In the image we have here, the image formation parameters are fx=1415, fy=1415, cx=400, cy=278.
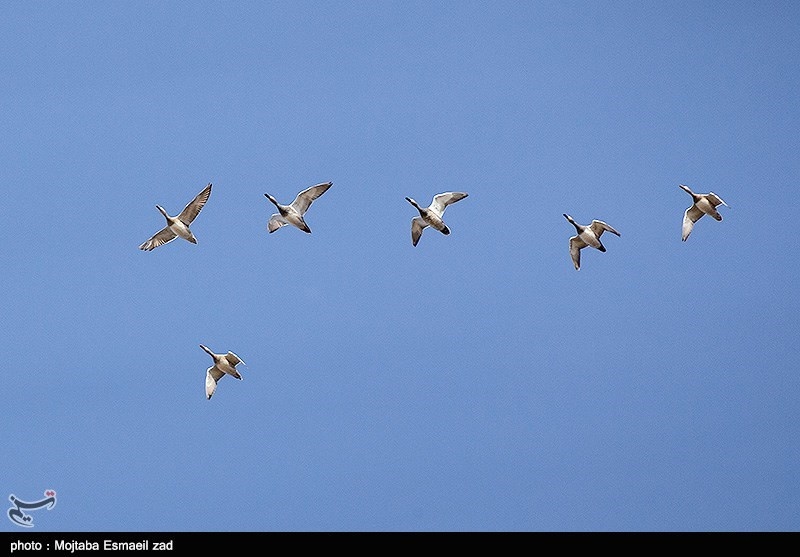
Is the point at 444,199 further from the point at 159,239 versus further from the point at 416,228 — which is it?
the point at 159,239

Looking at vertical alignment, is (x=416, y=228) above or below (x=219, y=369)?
above

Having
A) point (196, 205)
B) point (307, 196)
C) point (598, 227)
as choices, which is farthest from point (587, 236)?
point (196, 205)

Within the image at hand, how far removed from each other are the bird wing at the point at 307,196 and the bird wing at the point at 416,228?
3.00 metres

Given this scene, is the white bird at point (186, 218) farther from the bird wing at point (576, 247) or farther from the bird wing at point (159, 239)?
the bird wing at point (576, 247)

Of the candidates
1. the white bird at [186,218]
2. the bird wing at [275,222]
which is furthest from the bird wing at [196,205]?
the bird wing at [275,222]

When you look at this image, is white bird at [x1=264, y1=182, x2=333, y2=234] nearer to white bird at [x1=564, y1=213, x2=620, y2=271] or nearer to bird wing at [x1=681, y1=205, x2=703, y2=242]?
white bird at [x1=564, y1=213, x2=620, y2=271]

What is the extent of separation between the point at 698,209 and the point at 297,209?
11623 millimetres

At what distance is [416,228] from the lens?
40844 millimetres

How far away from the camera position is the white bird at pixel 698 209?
4050 cm
